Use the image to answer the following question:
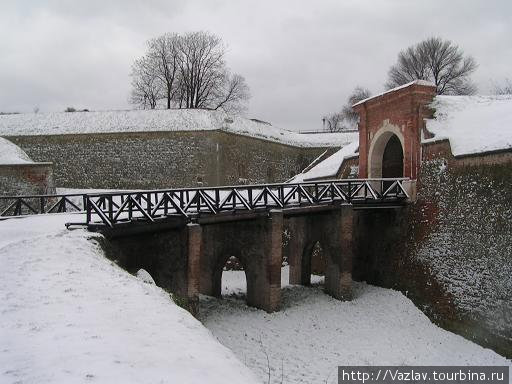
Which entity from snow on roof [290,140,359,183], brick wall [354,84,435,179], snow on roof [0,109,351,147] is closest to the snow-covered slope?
brick wall [354,84,435,179]

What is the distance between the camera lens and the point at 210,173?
78.4 ft

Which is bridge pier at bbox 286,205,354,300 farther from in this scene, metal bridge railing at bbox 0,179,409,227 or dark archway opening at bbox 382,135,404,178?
dark archway opening at bbox 382,135,404,178

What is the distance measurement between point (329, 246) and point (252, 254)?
2634 millimetres

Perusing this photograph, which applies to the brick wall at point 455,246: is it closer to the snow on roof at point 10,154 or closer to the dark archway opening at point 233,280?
the dark archway opening at point 233,280

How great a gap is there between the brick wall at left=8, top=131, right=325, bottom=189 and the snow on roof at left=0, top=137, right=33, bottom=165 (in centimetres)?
191

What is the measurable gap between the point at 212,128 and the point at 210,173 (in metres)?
2.30

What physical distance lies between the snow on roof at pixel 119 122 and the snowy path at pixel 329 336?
42.1 feet

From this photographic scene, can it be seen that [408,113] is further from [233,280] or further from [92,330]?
[92,330]

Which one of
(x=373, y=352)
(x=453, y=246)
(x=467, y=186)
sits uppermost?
(x=467, y=186)

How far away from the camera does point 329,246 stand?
46.6 ft

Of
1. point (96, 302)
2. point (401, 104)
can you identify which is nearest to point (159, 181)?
point (401, 104)

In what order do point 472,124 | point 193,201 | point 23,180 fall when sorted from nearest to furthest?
point 193,201, point 472,124, point 23,180

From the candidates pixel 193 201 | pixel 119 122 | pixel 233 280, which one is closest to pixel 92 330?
pixel 193 201

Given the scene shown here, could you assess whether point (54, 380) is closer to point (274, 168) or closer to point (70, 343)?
point (70, 343)
